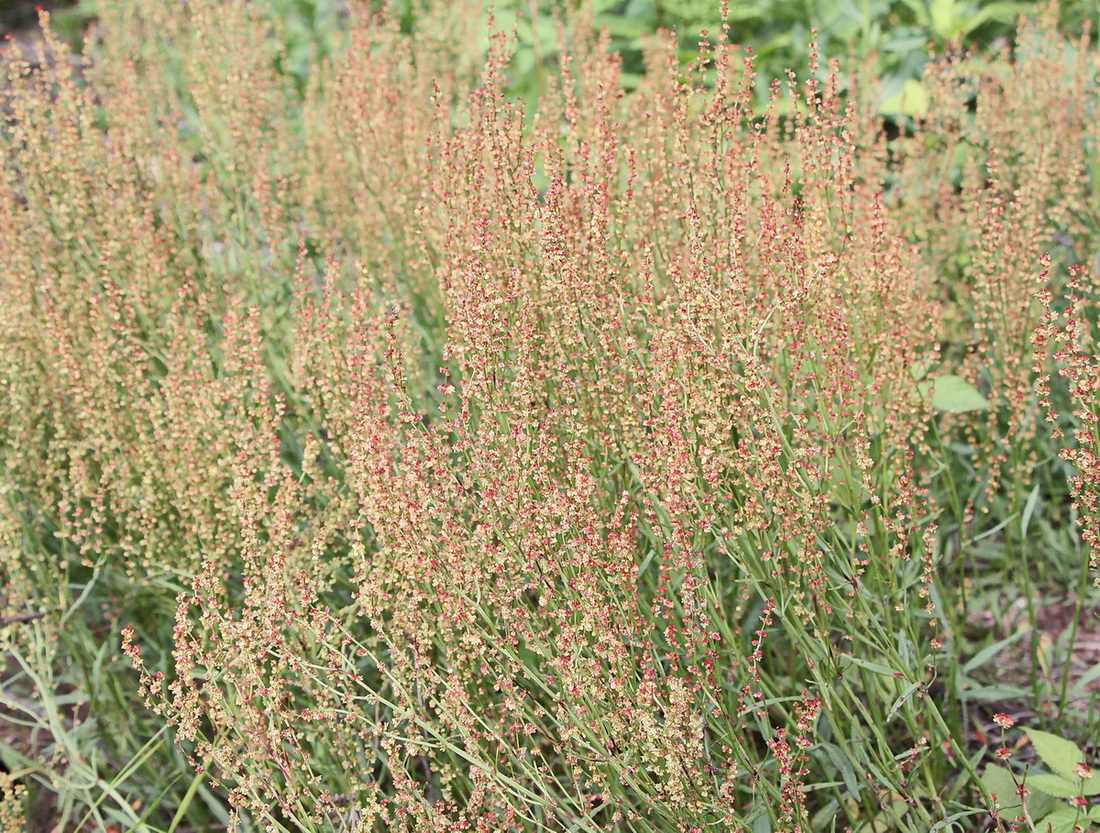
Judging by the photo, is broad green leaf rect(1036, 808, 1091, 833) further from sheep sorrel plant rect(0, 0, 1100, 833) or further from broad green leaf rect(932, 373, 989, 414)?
broad green leaf rect(932, 373, 989, 414)

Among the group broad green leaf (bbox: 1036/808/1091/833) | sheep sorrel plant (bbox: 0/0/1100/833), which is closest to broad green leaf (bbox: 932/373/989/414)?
sheep sorrel plant (bbox: 0/0/1100/833)

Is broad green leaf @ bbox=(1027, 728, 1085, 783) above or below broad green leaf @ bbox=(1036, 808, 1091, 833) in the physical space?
above

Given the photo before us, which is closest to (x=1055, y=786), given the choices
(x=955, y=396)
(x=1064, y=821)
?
(x=1064, y=821)

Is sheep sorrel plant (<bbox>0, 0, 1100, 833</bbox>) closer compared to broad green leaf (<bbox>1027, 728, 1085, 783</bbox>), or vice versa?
sheep sorrel plant (<bbox>0, 0, 1100, 833</bbox>)

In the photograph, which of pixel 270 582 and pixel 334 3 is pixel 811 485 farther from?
pixel 334 3

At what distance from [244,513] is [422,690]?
0.49 m

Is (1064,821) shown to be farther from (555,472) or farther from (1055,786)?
(555,472)

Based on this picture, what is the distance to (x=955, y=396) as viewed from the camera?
2768mm

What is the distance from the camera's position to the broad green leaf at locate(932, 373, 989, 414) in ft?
8.91

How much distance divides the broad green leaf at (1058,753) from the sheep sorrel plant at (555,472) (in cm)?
1

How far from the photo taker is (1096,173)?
3.76 metres

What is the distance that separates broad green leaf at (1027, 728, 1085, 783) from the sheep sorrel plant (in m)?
0.01

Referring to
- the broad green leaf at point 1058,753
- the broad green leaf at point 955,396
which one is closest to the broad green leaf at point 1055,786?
the broad green leaf at point 1058,753

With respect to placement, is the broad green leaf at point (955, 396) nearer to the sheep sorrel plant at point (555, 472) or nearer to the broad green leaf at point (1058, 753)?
the sheep sorrel plant at point (555, 472)
